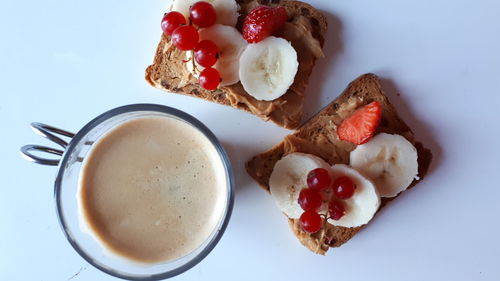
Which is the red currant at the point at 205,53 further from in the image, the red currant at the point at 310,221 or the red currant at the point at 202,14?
the red currant at the point at 310,221

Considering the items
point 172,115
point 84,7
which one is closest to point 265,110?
point 172,115

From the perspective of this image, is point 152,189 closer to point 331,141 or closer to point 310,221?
point 310,221

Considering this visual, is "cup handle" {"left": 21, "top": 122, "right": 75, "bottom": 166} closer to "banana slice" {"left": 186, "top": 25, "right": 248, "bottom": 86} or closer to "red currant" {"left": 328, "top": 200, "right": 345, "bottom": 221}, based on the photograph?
"banana slice" {"left": 186, "top": 25, "right": 248, "bottom": 86}

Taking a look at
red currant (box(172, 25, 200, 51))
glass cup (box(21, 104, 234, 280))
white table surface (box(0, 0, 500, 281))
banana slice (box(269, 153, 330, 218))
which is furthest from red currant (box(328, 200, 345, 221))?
red currant (box(172, 25, 200, 51))

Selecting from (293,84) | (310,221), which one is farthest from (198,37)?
(310,221)

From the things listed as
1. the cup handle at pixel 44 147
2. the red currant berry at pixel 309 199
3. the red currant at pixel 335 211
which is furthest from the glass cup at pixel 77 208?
the red currant at pixel 335 211

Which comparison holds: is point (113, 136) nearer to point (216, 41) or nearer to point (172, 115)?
point (172, 115)
